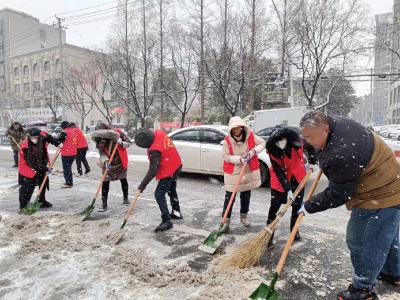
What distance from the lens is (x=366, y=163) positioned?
231 centimetres

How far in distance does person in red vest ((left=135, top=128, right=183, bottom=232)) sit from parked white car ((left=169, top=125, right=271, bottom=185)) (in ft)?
10.5

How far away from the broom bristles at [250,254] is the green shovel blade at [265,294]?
624mm

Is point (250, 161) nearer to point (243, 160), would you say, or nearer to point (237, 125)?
point (243, 160)

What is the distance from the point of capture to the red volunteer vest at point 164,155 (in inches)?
171

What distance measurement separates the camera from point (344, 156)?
2.26m

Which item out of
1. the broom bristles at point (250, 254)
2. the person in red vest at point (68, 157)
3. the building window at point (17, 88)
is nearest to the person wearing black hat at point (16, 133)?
the person in red vest at point (68, 157)

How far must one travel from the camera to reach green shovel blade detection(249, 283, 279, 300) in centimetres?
265

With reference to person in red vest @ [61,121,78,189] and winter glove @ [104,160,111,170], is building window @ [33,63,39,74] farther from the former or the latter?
winter glove @ [104,160,111,170]

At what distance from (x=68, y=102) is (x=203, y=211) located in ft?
107

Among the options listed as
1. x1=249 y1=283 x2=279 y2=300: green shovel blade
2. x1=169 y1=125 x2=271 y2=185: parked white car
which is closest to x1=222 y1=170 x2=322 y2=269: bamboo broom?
x1=249 y1=283 x2=279 y2=300: green shovel blade

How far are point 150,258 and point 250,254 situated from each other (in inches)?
43.0

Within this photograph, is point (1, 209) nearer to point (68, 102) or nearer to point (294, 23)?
point (294, 23)

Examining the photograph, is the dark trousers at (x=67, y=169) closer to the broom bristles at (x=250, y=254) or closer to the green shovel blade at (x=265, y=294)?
the broom bristles at (x=250, y=254)

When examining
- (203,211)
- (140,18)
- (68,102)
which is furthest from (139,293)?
(68,102)
